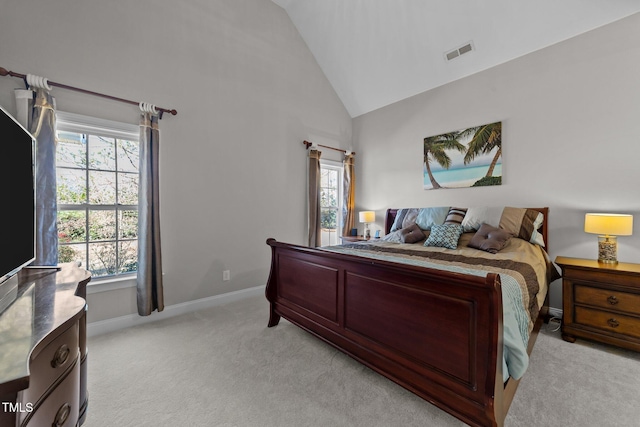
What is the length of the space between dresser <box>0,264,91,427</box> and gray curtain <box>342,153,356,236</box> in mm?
3670

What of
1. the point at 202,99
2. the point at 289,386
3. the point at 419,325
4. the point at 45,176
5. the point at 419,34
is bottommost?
the point at 289,386

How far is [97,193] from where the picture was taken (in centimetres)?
263

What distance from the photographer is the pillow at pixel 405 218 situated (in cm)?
359

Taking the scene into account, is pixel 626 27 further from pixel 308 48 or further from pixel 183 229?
pixel 183 229

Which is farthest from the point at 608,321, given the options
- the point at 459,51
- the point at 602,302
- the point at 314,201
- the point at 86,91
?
the point at 86,91

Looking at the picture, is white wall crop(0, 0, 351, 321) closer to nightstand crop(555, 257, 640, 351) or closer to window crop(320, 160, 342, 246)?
window crop(320, 160, 342, 246)

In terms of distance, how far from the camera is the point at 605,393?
1.70m

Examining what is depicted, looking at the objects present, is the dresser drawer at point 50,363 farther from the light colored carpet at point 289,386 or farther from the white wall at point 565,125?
the white wall at point 565,125

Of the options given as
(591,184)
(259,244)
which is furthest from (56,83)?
(591,184)

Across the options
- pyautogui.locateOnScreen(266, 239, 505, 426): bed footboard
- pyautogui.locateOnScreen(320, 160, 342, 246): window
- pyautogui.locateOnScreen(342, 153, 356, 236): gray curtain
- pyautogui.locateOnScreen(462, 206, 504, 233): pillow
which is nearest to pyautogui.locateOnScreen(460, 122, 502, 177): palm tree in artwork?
pyautogui.locateOnScreen(462, 206, 504, 233): pillow

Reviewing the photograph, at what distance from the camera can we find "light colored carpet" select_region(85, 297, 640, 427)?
1508mm

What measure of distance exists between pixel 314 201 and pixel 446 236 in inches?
75.6

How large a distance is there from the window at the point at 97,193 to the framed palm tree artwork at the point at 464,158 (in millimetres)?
3569

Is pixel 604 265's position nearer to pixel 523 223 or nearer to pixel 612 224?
pixel 612 224
